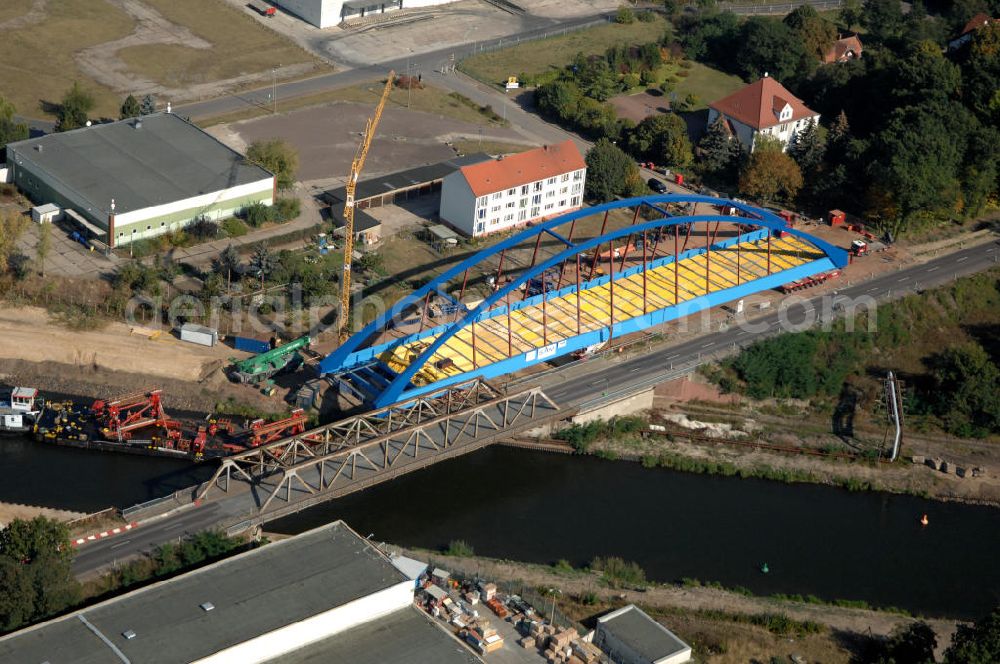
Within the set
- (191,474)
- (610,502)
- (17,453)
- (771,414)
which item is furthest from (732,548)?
(17,453)

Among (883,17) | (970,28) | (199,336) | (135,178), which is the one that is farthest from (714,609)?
(883,17)

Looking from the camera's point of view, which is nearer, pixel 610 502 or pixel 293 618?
pixel 293 618

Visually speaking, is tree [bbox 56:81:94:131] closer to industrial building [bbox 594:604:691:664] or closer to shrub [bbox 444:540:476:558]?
shrub [bbox 444:540:476:558]

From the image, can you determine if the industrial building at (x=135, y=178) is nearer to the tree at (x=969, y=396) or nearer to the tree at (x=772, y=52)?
the tree at (x=969, y=396)

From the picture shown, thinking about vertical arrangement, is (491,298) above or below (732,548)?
above

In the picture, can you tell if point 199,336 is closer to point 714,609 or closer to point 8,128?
point 8,128

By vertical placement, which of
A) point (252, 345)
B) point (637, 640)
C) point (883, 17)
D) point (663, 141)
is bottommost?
point (252, 345)

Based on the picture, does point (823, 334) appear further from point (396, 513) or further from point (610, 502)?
point (396, 513)
